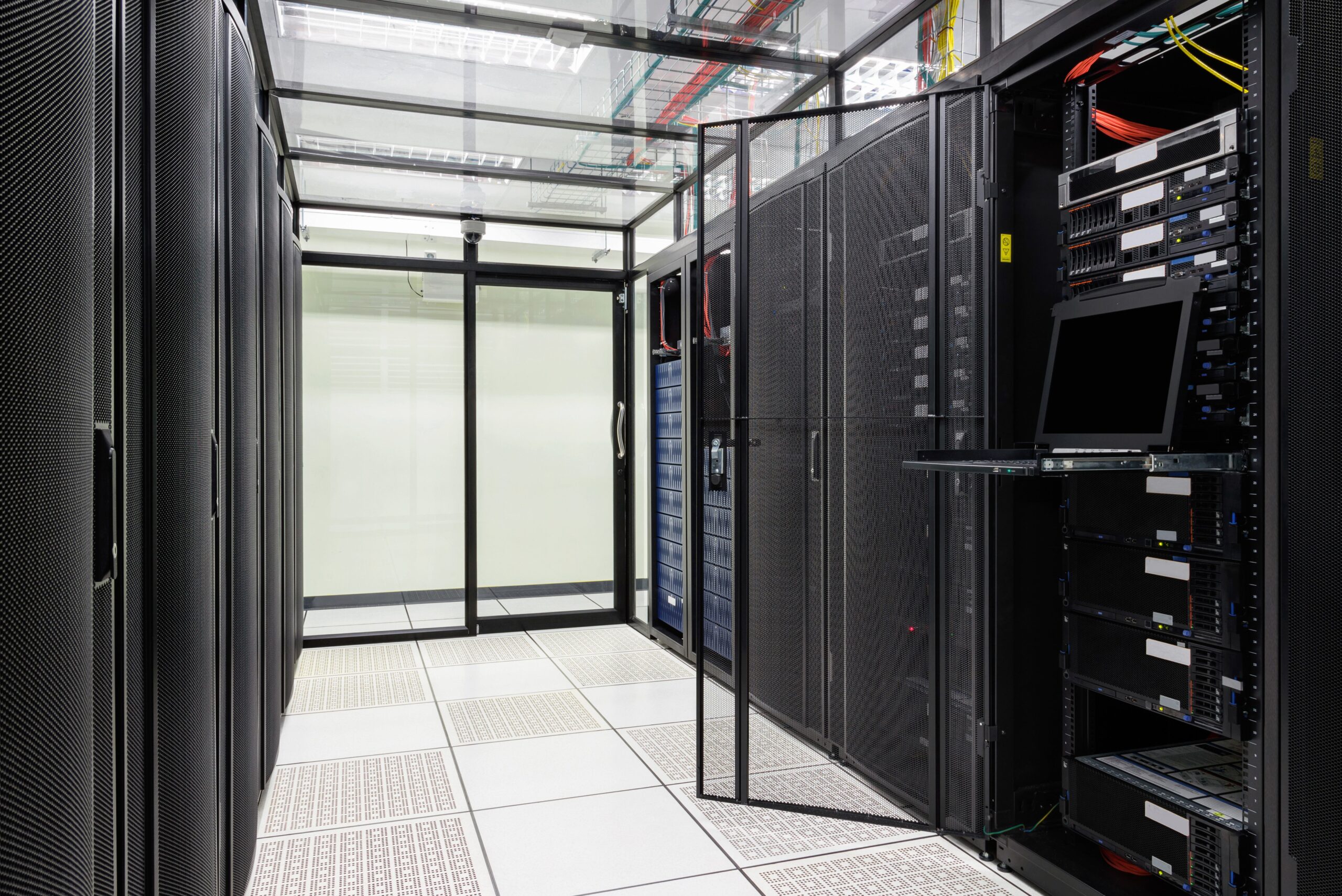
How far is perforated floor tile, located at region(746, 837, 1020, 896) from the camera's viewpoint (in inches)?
89.0

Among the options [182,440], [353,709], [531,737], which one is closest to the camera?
[182,440]

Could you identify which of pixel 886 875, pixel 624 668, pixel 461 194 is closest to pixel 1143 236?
pixel 886 875

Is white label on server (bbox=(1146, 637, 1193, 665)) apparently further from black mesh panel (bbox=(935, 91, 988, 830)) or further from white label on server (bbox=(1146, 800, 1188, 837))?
black mesh panel (bbox=(935, 91, 988, 830))

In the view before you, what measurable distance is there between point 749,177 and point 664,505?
278 cm

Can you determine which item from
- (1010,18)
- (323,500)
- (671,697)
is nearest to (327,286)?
(323,500)

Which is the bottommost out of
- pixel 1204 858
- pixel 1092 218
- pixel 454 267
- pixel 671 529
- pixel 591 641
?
pixel 591 641

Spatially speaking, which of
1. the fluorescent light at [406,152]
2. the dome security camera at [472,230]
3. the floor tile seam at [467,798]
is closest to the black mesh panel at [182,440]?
the floor tile seam at [467,798]

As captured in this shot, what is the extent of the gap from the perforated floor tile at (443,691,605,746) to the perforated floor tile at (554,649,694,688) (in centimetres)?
30

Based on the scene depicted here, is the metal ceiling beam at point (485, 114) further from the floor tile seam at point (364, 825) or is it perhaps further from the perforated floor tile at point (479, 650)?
the floor tile seam at point (364, 825)

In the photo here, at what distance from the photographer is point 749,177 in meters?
2.82

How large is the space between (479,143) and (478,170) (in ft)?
1.14

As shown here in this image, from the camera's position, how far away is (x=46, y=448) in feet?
2.47

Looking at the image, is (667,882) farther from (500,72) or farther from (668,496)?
(500,72)

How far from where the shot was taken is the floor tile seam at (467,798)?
2.40 m
